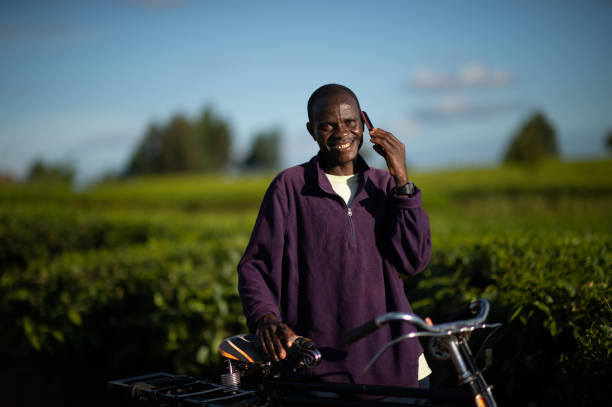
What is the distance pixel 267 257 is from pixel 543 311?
1964mm

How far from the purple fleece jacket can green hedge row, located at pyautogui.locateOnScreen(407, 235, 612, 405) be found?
96cm

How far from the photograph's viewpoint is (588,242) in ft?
13.7

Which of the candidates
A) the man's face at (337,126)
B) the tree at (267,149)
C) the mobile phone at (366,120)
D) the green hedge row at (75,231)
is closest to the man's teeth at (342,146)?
the man's face at (337,126)

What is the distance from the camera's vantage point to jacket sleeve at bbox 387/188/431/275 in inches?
80.8

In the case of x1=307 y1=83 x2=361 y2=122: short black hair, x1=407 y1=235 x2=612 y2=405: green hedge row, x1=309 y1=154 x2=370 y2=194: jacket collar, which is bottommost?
x1=407 y1=235 x2=612 y2=405: green hedge row

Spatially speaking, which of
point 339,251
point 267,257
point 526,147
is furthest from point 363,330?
point 526,147

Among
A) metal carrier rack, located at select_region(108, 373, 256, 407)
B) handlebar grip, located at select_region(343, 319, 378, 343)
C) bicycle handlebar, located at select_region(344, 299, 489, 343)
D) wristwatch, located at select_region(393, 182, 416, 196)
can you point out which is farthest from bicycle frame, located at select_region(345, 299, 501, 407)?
metal carrier rack, located at select_region(108, 373, 256, 407)

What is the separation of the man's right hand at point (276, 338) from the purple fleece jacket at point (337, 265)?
0.24 ft

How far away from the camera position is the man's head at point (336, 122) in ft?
6.98

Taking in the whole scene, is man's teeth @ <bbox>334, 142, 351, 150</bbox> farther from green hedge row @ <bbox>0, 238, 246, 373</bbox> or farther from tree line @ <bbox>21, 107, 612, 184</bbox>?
tree line @ <bbox>21, 107, 612, 184</bbox>

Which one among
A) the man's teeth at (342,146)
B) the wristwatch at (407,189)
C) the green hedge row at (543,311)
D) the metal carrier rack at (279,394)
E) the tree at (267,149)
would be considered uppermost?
the tree at (267,149)

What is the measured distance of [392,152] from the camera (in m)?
2.06

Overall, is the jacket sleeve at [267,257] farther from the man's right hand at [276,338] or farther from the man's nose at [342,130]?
the man's nose at [342,130]

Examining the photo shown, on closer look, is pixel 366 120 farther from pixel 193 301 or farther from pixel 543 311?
pixel 193 301
